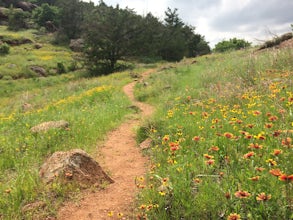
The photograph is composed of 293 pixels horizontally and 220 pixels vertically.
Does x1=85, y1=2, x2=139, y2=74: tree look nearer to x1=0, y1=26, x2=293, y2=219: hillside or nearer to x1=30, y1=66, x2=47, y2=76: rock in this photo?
x1=30, y1=66, x2=47, y2=76: rock

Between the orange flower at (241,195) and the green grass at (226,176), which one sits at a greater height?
the orange flower at (241,195)

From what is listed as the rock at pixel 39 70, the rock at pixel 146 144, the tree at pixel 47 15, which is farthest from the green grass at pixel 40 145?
the tree at pixel 47 15

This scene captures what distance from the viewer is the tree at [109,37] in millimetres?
33219

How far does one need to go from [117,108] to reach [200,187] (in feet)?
27.8

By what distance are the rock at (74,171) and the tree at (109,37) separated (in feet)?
93.5

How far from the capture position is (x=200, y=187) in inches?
134

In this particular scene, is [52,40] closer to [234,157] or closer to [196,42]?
[196,42]

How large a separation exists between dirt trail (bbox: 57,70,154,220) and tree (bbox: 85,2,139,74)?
25.9m

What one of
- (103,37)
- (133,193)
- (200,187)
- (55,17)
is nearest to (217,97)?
(133,193)

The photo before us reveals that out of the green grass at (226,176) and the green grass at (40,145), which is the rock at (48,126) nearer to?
the green grass at (40,145)

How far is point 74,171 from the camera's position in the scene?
4949 millimetres

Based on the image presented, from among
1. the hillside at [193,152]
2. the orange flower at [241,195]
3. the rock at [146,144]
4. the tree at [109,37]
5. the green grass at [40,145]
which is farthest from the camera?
the tree at [109,37]

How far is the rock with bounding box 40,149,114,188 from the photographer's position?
4.83 m

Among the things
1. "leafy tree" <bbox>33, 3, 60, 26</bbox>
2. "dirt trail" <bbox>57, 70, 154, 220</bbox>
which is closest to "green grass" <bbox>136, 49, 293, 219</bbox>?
"dirt trail" <bbox>57, 70, 154, 220</bbox>
